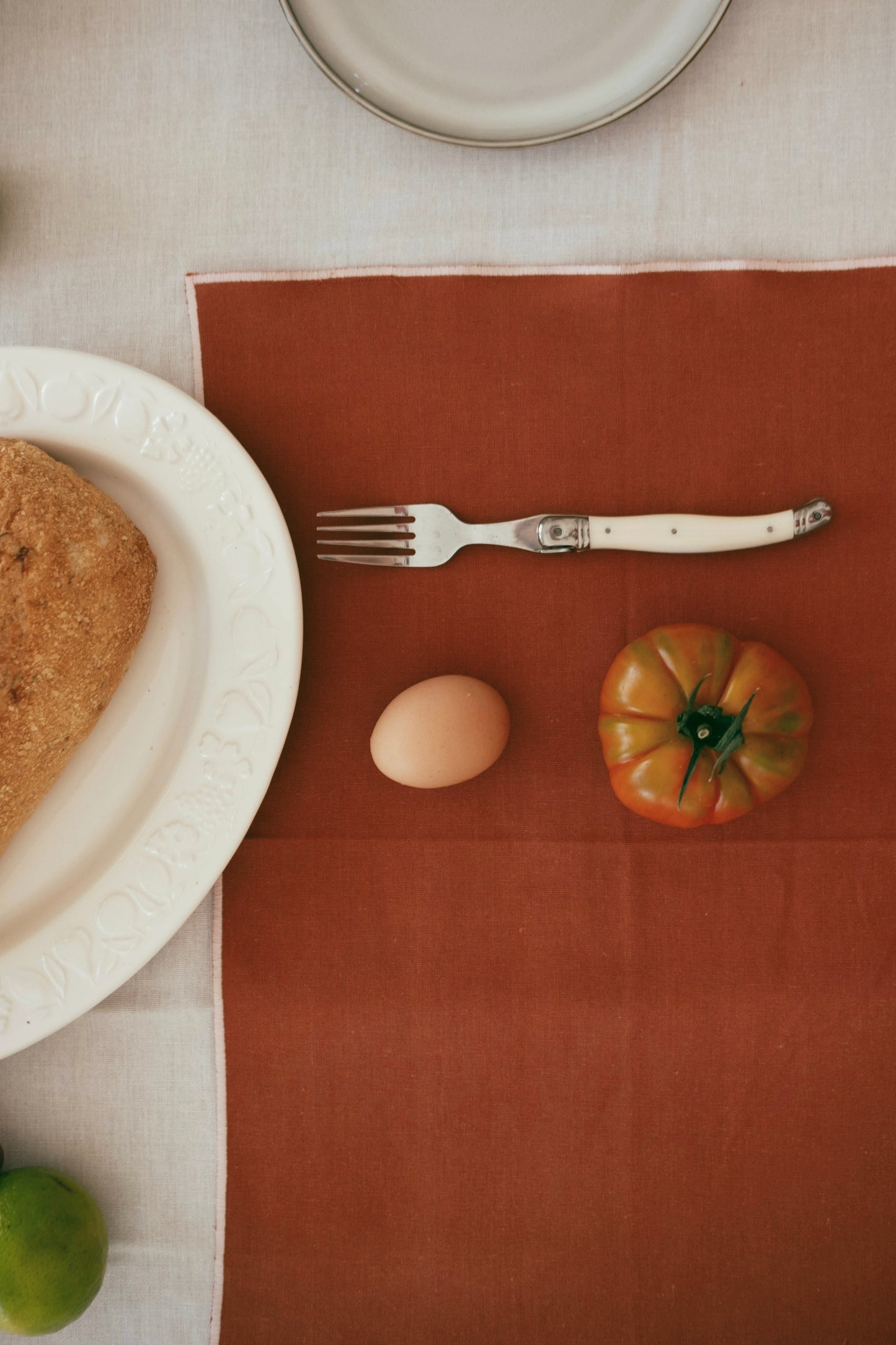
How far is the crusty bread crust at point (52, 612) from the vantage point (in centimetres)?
69

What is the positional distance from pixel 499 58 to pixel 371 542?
0.47 m

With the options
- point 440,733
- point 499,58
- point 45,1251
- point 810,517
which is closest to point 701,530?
point 810,517

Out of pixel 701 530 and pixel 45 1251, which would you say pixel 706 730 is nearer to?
pixel 701 530

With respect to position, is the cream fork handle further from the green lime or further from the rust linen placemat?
the green lime

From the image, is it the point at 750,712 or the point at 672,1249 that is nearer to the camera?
the point at 750,712

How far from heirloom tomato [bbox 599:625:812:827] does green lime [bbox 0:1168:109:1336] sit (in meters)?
0.66

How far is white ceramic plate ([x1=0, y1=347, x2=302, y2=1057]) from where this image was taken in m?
0.78

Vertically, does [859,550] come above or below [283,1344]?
above

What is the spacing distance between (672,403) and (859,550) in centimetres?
23

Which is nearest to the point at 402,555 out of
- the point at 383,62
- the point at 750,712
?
the point at 750,712

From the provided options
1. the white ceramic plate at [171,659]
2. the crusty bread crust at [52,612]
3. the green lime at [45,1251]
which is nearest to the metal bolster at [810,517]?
the white ceramic plate at [171,659]

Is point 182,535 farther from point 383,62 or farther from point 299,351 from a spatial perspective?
point 383,62

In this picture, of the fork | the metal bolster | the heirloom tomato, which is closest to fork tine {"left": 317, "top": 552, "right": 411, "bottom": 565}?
the fork

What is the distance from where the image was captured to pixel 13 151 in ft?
2.77
